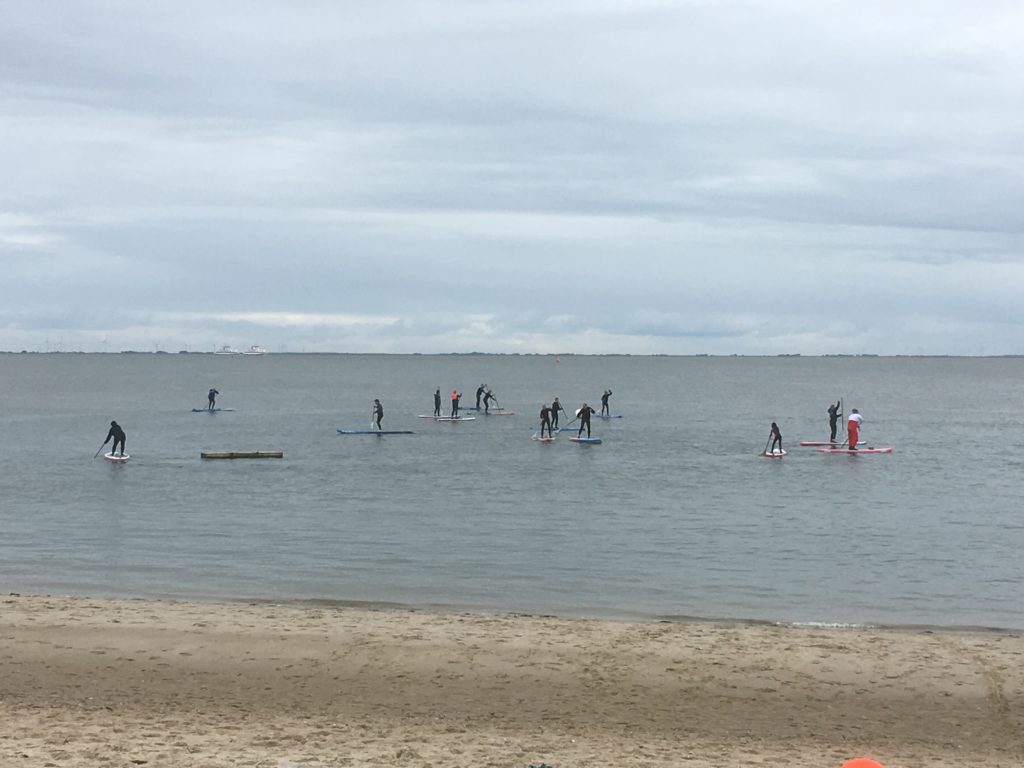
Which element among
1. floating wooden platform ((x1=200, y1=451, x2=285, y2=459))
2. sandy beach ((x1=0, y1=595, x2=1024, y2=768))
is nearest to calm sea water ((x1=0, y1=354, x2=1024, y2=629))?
floating wooden platform ((x1=200, y1=451, x2=285, y2=459))

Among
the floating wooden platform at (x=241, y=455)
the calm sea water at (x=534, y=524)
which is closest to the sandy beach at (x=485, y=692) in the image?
the calm sea water at (x=534, y=524)

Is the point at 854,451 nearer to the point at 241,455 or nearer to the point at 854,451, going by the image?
the point at 854,451

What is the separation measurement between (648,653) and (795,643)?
7.12 ft

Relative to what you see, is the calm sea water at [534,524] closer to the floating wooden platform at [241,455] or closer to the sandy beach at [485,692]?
the floating wooden platform at [241,455]

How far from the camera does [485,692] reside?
13.1 meters

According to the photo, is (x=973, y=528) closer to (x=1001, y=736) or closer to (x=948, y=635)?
(x=948, y=635)

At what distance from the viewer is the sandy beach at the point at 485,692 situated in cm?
1112

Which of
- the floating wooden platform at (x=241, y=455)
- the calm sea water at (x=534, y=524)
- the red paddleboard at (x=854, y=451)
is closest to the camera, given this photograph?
the calm sea water at (x=534, y=524)

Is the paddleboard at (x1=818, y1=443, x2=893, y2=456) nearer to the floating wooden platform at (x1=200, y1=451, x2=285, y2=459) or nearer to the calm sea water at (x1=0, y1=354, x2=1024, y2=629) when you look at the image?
the calm sea water at (x1=0, y1=354, x2=1024, y2=629)

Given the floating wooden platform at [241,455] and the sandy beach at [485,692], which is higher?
the floating wooden platform at [241,455]

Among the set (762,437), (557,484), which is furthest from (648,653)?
(762,437)

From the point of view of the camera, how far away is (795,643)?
1552 cm

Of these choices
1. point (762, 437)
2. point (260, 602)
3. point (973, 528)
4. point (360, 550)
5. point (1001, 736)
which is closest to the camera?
point (1001, 736)

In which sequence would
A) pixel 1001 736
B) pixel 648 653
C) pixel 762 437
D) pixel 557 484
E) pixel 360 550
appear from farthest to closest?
pixel 762 437 → pixel 557 484 → pixel 360 550 → pixel 648 653 → pixel 1001 736
